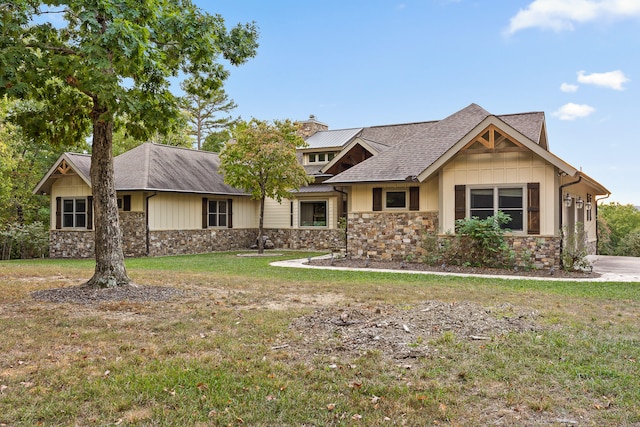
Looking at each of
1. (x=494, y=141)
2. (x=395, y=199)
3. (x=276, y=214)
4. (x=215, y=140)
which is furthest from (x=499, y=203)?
(x=215, y=140)

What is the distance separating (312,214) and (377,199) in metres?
7.71

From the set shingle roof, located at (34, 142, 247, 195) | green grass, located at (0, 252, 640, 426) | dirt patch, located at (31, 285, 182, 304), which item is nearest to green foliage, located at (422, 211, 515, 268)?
green grass, located at (0, 252, 640, 426)

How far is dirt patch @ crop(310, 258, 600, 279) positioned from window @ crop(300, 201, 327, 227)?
6.71 metres

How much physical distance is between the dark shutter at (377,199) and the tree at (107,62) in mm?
7324

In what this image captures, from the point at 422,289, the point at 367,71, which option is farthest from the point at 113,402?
the point at 367,71

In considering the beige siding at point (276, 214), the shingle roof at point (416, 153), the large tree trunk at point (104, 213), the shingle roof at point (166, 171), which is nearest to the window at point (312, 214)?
the beige siding at point (276, 214)

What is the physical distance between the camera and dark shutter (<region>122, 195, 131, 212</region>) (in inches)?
797

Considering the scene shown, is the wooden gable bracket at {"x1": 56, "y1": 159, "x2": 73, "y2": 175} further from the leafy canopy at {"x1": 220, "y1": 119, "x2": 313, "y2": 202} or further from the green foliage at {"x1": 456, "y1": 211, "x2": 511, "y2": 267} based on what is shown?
the green foliage at {"x1": 456, "y1": 211, "x2": 511, "y2": 267}

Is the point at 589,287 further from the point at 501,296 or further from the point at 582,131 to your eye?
the point at 582,131

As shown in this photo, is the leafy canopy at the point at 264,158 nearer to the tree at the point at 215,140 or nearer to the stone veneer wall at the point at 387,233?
the stone veneer wall at the point at 387,233

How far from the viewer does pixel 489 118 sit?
13664mm

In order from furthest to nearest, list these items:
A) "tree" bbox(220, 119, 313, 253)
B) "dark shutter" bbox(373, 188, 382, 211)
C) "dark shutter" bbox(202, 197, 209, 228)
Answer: "dark shutter" bbox(202, 197, 209, 228), "tree" bbox(220, 119, 313, 253), "dark shutter" bbox(373, 188, 382, 211)

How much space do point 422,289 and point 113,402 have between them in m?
7.18

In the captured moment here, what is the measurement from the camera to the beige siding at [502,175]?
44.4 ft
